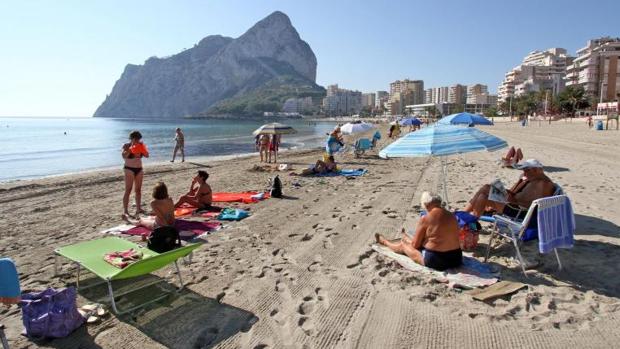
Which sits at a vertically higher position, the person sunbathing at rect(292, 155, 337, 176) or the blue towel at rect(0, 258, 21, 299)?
the blue towel at rect(0, 258, 21, 299)

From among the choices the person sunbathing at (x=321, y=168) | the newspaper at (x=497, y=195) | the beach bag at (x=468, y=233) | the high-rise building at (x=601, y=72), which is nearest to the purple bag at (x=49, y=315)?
the beach bag at (x=468, y=233)

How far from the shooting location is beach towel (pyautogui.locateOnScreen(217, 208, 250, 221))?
687 centimetres

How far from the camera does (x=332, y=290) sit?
4047 mm

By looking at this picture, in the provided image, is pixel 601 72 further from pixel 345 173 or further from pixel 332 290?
pixel 332 290

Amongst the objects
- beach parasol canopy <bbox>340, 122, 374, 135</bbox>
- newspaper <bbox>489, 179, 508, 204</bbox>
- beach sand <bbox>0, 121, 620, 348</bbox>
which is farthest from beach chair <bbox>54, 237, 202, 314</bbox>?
beach parasol canopy <bbox>340, 122, 374, 135</bbox>

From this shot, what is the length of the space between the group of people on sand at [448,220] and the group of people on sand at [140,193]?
2985 mm

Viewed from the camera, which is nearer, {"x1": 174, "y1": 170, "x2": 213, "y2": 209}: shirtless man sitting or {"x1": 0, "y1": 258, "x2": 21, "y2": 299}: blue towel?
{"x1": 0, "y1": 258, "x2": 21, "y2": 299}: blue towel

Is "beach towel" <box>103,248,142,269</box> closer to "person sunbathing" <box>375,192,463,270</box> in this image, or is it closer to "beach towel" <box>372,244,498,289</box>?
"beach towel" <box>372,244,498,289</box>

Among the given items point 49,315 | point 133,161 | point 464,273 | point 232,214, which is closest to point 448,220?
point 464,273

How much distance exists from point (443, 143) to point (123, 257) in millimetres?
4002

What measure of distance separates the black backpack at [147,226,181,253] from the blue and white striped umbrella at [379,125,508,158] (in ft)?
9.03

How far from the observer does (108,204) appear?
880 cm

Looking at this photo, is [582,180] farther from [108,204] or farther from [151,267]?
[108,204]

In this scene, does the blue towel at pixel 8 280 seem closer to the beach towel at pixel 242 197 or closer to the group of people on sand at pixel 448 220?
the group of people on sand at pixel 448 220
